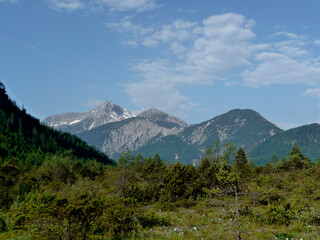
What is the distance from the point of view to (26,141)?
12862cm

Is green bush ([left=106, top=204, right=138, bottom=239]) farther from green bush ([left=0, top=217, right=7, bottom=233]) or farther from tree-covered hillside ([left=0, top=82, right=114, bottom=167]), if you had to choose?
tree-covered hillside ([left=0, top=82, right=114, bottom=167])

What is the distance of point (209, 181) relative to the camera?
54750 mm

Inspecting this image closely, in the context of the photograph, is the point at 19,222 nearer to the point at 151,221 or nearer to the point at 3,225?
the point at 3,225

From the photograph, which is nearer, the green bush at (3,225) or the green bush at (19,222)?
the green bush at (19,222)

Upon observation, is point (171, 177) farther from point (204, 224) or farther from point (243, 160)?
point (243, 160)

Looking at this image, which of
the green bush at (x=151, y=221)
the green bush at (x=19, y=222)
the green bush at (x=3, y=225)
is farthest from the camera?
the green bush at (x=151, y=221)

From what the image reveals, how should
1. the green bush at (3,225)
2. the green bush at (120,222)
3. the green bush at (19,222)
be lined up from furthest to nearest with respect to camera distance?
the green bush at (3,225)
the green bush at (19,222)
the green bush at (120,222)

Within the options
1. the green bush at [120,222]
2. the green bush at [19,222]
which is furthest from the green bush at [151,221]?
the green bush at [19,222]

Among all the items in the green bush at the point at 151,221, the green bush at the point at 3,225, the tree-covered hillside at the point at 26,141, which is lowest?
the green bush at the point at 151,221

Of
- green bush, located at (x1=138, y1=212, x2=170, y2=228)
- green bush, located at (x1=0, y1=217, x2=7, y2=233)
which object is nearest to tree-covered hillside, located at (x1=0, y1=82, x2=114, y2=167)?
green bush, located at (x1=0, y1=217, x2=7, y2=233)

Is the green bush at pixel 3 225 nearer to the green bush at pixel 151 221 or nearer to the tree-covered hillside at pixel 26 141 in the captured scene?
the green bush at pixel 151 221

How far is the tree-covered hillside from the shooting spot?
100m

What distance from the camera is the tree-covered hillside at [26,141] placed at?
100000mm

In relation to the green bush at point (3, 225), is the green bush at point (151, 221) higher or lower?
lower
